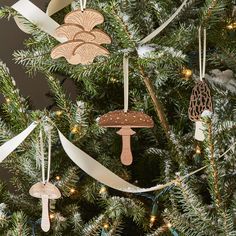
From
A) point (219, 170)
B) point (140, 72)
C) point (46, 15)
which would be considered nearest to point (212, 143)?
point (219, 170)

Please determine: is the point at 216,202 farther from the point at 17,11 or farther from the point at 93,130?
the point at 17,11

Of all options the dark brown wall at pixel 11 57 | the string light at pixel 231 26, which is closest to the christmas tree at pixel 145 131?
the string light at pixel 231 26

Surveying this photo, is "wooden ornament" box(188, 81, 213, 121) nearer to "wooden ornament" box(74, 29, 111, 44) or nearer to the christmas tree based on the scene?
the christmas tree

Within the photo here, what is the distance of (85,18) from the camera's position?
677 mm

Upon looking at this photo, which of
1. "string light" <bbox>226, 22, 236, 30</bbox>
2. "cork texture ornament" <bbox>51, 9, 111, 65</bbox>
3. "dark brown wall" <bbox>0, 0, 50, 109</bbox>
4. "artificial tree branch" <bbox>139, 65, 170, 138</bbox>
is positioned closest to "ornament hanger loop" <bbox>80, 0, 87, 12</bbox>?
"cork texture ornament" <bbox>51, 9, 111, 65</bbox>

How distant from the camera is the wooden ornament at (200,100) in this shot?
0.75 meters

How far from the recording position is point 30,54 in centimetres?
78

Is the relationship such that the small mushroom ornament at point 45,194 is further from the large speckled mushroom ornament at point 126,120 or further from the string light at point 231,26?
the string light at point 231,26

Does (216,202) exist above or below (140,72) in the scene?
below

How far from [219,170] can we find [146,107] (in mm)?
193

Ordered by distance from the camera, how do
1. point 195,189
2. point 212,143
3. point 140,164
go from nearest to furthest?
1. point 212,143
2. point 195,189
3. point 140,164

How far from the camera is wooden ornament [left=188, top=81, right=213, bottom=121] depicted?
752 millimetres

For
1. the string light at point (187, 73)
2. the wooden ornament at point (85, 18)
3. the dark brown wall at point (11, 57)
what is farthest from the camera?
the dark brown wall at point (11, 57)

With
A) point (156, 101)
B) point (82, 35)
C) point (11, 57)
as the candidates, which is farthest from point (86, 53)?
point (11, 57)
